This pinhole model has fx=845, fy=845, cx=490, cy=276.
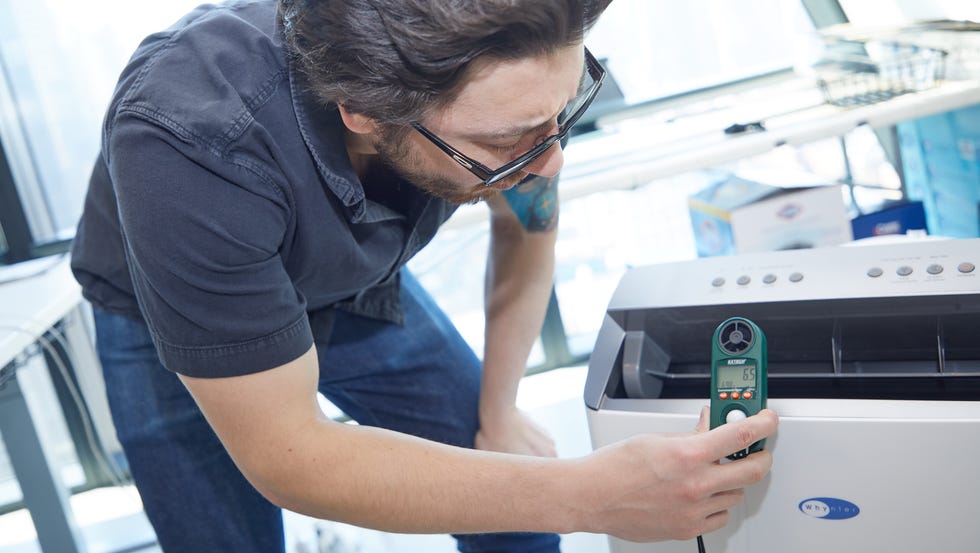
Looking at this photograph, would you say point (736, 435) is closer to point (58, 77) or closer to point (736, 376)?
point (736, 376)

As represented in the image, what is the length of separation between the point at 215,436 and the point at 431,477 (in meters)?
0.41

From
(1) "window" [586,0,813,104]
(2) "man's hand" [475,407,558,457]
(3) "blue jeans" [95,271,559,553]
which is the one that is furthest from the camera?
(1) "window" [586,0,813,104]

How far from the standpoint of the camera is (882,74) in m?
1.78

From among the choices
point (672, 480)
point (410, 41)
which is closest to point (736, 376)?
point (672, 480)

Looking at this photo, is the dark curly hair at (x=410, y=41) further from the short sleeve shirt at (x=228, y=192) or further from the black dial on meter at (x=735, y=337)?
the black dial on meter at (x=735, y=337)

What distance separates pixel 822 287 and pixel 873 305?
46mm

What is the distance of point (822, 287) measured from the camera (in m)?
0.79

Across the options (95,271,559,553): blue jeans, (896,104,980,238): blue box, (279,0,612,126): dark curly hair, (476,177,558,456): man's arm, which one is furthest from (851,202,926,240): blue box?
(279,0,612,126): dark curly hair

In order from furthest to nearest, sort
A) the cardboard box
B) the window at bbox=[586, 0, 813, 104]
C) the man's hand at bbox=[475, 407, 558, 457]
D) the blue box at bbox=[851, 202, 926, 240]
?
the window at bbox=[586, 0, 813, 104] → the blue box at bbox=[851, 202, 926, 240] → the cardboard box → the man's hand at bbox=[475, 407, 558, 457]

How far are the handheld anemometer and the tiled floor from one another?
825 millimetres

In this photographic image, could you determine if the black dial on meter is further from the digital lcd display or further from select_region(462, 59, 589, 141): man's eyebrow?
select_region(462, 59, 589, 141): man's eyebrow

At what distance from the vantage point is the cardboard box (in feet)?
5.04

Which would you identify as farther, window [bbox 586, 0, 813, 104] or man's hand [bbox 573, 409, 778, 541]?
window [bbox 586, 0, 813, 104]

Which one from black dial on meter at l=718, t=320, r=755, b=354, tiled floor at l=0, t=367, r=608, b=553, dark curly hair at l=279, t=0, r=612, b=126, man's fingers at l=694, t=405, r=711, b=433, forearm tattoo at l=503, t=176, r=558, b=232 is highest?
dark curly hair at l=279, t=0, r=612, b=126
